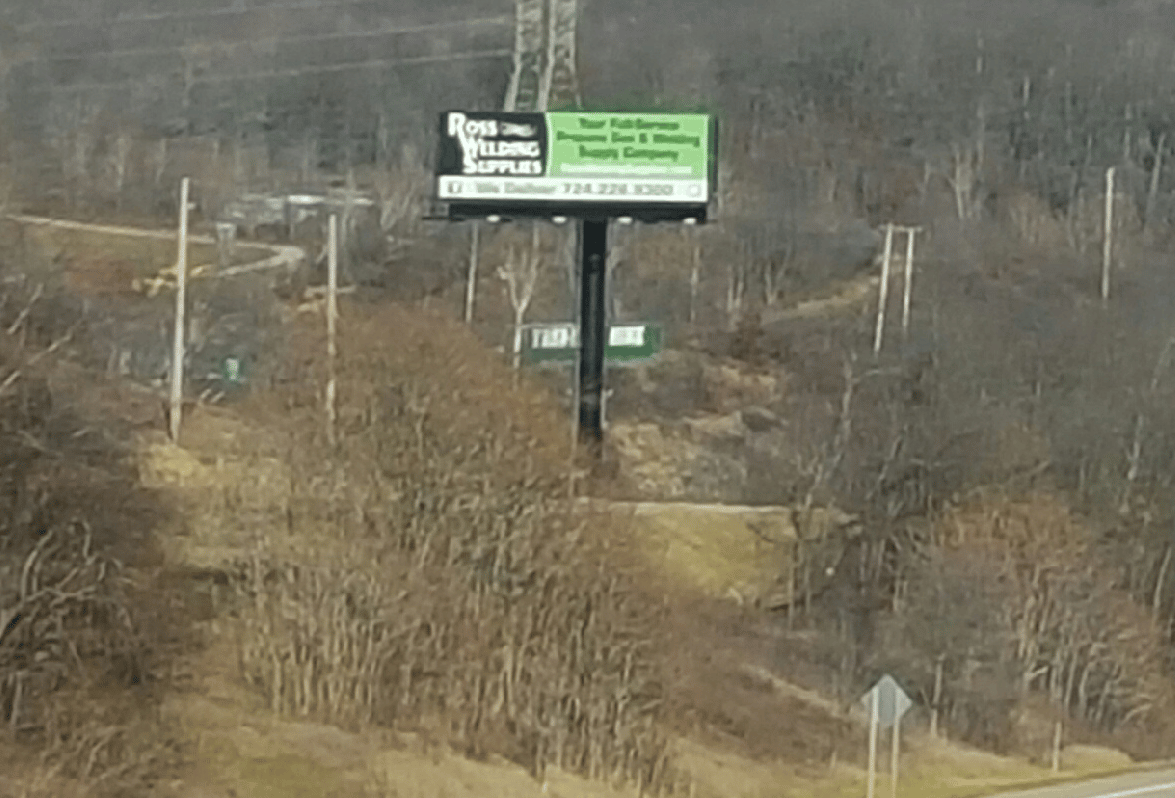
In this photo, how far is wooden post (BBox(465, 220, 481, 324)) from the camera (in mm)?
30109

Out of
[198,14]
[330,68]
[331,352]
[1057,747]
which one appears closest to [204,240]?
[198,14]

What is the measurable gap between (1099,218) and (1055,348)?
4.42 meters

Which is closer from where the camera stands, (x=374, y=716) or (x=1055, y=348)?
(x=374, y=716)

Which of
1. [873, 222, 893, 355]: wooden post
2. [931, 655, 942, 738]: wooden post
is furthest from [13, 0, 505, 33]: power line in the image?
[931, 655, 942, 738]: wooden post

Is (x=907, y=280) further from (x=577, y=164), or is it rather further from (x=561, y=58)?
(x=577, y=164)

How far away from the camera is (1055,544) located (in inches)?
1057

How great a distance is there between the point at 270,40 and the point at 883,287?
10.7m

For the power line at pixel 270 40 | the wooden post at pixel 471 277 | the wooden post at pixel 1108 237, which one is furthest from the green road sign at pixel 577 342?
the wooden post at pixel 1108 237

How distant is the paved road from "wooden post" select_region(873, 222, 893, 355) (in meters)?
10.8

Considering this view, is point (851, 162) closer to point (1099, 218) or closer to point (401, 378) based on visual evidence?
point (1099, 218)

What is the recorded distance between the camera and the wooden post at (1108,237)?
34.7 meters

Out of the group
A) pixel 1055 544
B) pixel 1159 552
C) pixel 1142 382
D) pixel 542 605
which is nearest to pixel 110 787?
pixel 542 605

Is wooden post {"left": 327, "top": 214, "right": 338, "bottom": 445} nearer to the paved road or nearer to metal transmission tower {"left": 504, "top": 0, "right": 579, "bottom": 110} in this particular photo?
metal transmission tower {"left": 504, "top": 0, "right": 579, "bottom": 110}

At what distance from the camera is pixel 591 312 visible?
76.3ft
